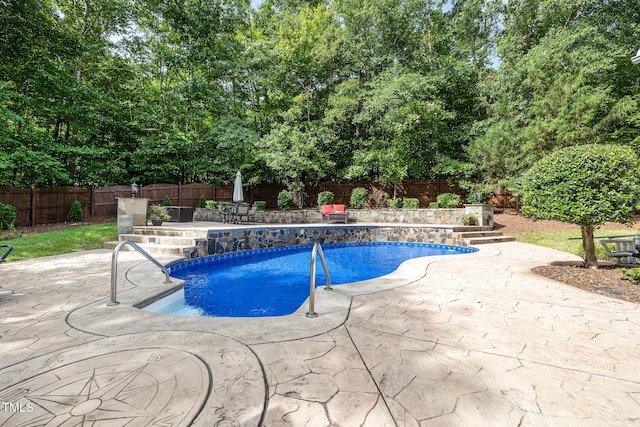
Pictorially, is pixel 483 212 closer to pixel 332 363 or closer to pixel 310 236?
pixel 310 236

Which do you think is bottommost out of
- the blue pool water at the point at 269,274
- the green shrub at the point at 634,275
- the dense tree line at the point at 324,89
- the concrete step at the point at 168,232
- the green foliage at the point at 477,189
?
the blue pool water at the point at 269,274

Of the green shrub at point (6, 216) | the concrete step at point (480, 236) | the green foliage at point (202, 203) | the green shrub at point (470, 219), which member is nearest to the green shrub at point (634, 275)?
the concrete step at point (480, 236)

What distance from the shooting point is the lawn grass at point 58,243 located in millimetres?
6398

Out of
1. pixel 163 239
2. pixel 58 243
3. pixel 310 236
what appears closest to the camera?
pixel 58 243

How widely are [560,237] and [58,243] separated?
15177 millimetres

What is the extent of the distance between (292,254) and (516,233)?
8859 millimetres

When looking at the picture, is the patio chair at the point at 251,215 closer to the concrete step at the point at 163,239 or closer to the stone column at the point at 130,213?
the stone column at the point at 130,213

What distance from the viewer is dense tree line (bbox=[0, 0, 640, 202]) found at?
12719 millimetres

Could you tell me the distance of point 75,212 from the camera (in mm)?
11828

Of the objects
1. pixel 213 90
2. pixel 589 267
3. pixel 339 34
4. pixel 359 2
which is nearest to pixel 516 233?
pixel 589 267

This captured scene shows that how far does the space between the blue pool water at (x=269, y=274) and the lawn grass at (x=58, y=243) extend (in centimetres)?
308

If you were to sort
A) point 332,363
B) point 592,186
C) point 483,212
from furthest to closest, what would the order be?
point 483,212
point 592,186
point 332,363

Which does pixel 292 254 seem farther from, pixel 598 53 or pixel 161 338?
pixel 598 53

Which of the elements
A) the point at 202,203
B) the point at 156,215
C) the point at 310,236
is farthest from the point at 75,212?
the point at 310,236
